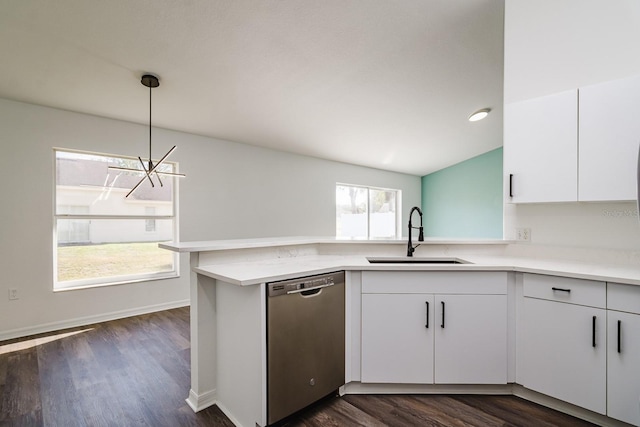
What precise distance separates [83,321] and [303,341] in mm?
3173

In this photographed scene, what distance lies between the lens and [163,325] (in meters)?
3.27

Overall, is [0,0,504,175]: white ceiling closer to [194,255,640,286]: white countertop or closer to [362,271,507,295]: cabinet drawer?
[194,255,640,286]: white countertop

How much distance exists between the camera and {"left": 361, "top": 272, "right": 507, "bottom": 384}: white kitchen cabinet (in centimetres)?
187

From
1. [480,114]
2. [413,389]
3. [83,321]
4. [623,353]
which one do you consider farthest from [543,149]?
[83,321]

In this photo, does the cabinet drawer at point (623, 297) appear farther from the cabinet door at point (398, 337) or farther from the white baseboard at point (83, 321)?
the white baseboard at point (83, 321)

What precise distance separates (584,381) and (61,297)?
4.67 meters

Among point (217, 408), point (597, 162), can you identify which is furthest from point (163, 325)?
point (597, 162)

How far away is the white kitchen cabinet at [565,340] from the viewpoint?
5.16ft

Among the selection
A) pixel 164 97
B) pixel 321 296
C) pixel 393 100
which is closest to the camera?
pixel 321 296

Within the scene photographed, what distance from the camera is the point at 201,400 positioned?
1.81 metres

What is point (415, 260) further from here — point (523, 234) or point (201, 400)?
point (201, 400)

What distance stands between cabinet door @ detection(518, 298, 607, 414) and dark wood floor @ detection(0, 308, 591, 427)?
0.17 m

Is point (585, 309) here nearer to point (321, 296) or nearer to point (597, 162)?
point (597, 162)

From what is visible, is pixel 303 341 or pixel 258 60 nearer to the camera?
pixel 303 341
